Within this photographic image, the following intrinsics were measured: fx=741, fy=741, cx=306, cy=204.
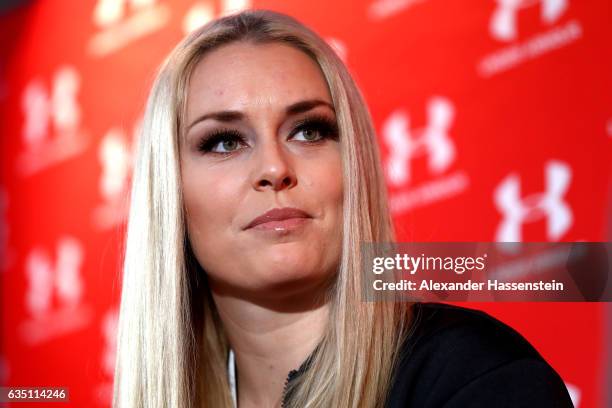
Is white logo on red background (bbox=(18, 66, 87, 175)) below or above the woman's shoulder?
above

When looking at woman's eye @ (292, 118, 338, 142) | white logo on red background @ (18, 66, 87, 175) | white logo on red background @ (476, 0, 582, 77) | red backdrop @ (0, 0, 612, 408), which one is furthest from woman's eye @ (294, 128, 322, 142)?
white logo on red background @ (18, 66, 87, 175)

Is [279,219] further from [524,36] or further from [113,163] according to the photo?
[113,163]

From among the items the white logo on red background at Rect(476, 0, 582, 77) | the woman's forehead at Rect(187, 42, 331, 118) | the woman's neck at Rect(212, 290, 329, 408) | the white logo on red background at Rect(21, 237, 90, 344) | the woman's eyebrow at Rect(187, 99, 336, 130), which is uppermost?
the white logo on red background at Rect(476, 0, 582, 77)

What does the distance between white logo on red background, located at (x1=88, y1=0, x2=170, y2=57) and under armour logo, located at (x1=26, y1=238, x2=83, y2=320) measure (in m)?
0.82

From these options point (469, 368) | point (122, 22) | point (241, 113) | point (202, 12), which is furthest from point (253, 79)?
point (122, 22)

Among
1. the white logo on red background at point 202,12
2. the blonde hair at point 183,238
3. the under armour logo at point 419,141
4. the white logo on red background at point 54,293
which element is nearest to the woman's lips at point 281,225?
the blonde hair at point 183,238

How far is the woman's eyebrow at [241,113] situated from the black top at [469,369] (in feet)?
1.40

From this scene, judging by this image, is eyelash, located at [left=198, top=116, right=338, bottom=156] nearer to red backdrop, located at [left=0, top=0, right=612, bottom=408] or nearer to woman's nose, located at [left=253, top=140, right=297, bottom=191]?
woman's nose, located at [left=253, top=140, right=297, bottom=191]

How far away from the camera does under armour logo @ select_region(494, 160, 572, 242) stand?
6.94 feet

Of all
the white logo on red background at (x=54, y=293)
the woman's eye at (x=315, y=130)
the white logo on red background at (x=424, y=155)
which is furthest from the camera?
the white logo on red background at (x=54, y=293)

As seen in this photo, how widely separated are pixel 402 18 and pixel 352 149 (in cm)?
117

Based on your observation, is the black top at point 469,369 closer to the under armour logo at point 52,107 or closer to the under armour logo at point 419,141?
the under armour logo at point 419,141

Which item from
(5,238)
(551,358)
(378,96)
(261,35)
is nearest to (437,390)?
(261,35)

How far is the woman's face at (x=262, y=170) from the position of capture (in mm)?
1247
